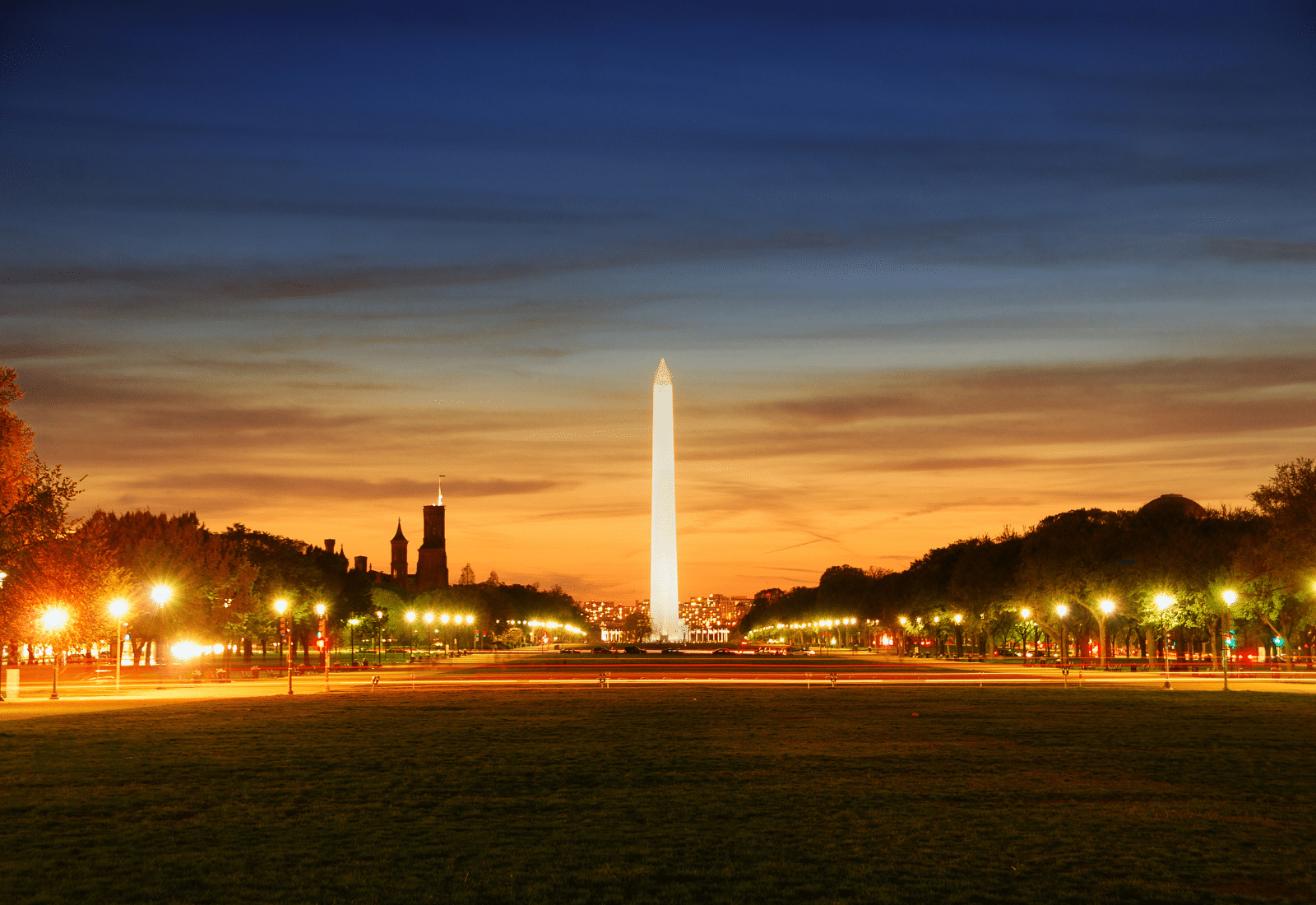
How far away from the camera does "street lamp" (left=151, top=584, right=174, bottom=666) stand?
6275 centimetres

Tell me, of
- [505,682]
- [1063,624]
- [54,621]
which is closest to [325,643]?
[505,682]

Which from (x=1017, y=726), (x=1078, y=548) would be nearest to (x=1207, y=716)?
(x=1017, y=726)

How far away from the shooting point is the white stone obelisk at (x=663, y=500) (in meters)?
150

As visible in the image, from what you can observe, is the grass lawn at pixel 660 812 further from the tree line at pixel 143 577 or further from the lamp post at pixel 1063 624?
the lamp post at pixel 1063 624

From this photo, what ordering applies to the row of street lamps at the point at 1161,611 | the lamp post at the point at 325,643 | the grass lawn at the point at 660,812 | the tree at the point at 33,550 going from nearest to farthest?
the grass lawn at the point at 660,812, the tree at the point at 33,550, the lamp post at the point at 325,643, the row of street lamps at the point at 1161,611

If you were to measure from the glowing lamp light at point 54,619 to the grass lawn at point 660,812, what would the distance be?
10.1 metres

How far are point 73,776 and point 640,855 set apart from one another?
42.4 ft

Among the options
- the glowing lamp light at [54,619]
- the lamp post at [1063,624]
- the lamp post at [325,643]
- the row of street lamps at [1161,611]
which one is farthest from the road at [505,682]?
the lamp post at [1063,624]

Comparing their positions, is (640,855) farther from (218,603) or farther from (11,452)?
(218,603)

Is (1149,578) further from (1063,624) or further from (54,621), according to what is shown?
A: (54,621)

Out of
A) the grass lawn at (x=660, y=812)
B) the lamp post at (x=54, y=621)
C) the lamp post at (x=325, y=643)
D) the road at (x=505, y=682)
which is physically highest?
the lamp post at (x=54, y=621)

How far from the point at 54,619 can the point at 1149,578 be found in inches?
2743

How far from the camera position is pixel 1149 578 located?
85.4 m

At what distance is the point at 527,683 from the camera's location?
195ft
